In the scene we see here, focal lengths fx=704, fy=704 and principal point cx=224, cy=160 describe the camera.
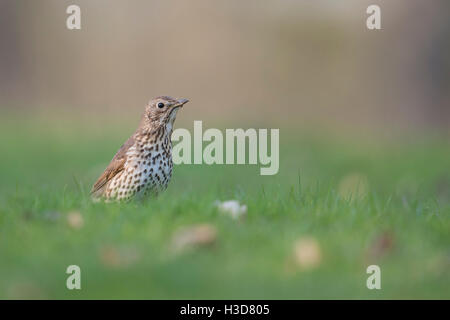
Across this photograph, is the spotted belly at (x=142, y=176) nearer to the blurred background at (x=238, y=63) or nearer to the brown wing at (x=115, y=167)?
the brown wing at (x=115, y=167)

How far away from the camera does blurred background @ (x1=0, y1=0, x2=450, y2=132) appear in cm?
1719

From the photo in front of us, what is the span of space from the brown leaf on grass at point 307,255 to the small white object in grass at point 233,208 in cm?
77

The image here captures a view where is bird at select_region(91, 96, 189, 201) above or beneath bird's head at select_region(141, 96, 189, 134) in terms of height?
beneath

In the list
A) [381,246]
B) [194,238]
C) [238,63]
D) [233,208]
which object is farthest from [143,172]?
[238,63]

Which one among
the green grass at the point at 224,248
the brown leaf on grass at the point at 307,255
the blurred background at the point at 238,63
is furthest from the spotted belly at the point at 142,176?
the blurred background at the point at 238,63

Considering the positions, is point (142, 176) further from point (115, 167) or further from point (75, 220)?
point (75, 220)

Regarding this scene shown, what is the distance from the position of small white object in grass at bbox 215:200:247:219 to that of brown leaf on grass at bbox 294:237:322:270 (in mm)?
766

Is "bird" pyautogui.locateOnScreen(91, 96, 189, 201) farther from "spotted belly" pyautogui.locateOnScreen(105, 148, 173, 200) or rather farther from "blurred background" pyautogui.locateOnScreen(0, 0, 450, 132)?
"blurred background" pyautogui.locateOnScreen(0, 0, 450, 132)

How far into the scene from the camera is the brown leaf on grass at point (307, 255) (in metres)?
4.05

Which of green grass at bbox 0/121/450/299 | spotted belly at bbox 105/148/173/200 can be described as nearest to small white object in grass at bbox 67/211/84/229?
green grass at bbox 0/121/450/299

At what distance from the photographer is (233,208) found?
16.1 feet

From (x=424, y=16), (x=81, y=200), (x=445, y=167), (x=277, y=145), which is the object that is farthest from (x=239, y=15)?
(x=81, y=200)

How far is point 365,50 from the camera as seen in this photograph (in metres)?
18.8
